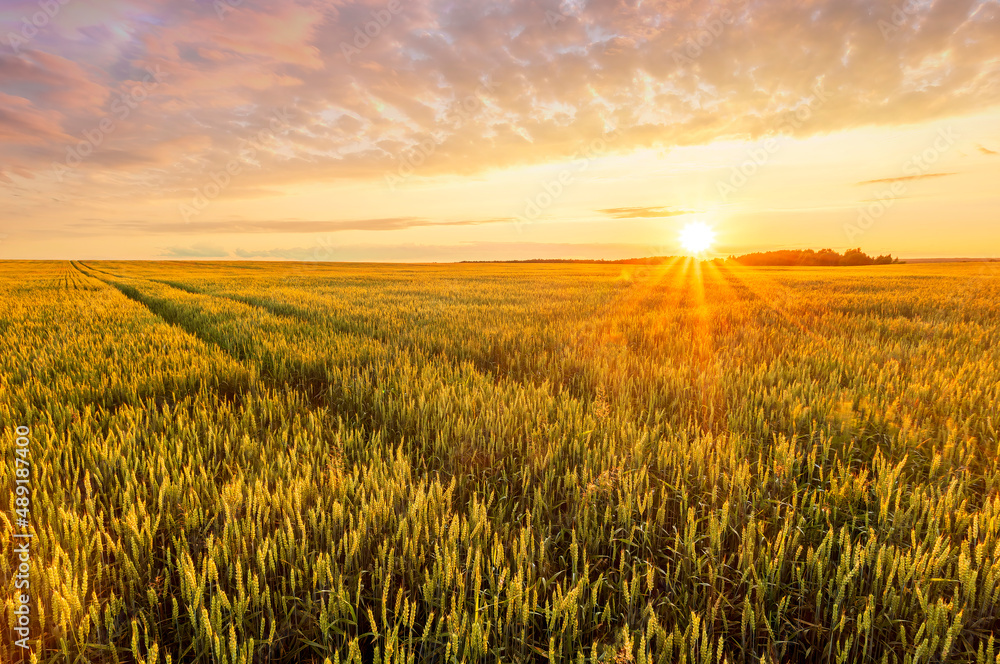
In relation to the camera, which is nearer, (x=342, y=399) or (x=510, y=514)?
(x=510, y=514)

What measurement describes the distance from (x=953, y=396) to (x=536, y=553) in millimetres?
3909

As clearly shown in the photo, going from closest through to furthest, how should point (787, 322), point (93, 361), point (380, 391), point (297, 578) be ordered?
point (297, 578), point (380, 391), point (93, 361), point (787, 322)

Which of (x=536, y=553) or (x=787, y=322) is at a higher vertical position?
(x=787, y=322)

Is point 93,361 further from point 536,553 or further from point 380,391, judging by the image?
point 536,553

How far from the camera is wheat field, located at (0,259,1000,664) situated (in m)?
1.41

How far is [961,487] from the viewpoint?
2096 millimetres

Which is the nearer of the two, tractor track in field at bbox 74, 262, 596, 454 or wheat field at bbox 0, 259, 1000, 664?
wheat field at bbox 0, 259, 1000, 664

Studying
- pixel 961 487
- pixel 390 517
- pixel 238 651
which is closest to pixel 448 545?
pixel 390 517

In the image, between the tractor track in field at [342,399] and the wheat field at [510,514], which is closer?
the wheat field at [510,514]

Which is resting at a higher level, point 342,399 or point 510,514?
point 342,399

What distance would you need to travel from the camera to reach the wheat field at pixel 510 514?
1.41 meters

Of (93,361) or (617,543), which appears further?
(93,361)

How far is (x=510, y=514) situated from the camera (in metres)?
2.20

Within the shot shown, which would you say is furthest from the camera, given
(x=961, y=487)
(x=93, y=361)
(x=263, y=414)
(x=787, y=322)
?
(x=787, y=322)
